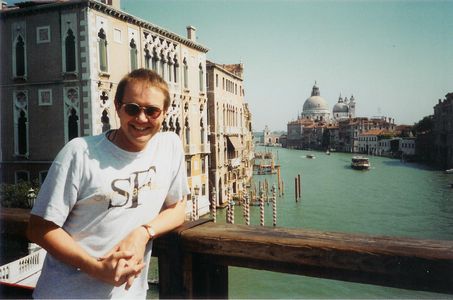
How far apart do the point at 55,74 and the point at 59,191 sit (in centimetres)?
1286

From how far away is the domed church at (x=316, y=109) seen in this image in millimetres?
128375

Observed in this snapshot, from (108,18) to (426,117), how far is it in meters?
63.4

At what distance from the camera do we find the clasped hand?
50.2 inches

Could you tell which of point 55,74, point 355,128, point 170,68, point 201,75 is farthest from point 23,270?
point 355,128

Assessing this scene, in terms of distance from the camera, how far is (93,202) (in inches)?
51.5

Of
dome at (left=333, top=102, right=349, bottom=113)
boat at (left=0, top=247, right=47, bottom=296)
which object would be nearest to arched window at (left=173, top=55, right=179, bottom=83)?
boat at (left=0, top=247, right=47, bottom=296)

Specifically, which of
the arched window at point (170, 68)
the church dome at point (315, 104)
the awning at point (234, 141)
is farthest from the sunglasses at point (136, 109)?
the church dome at point (315, 104)

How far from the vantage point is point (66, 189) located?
4.11 ft

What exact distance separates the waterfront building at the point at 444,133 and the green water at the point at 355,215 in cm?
974

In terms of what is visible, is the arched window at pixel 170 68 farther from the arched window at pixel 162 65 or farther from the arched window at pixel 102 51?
the arched window at pixel 102 51

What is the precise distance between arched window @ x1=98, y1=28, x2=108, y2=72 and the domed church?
119m

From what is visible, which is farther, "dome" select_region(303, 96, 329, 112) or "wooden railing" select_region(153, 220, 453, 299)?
"dome" select_region(303, 96, 329, 112)

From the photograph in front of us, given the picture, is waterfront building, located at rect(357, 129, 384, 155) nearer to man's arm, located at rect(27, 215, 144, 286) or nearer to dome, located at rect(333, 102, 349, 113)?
dome, located at rect(333, 102, 349, 113)

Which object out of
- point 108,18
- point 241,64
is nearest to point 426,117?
point 241,64
